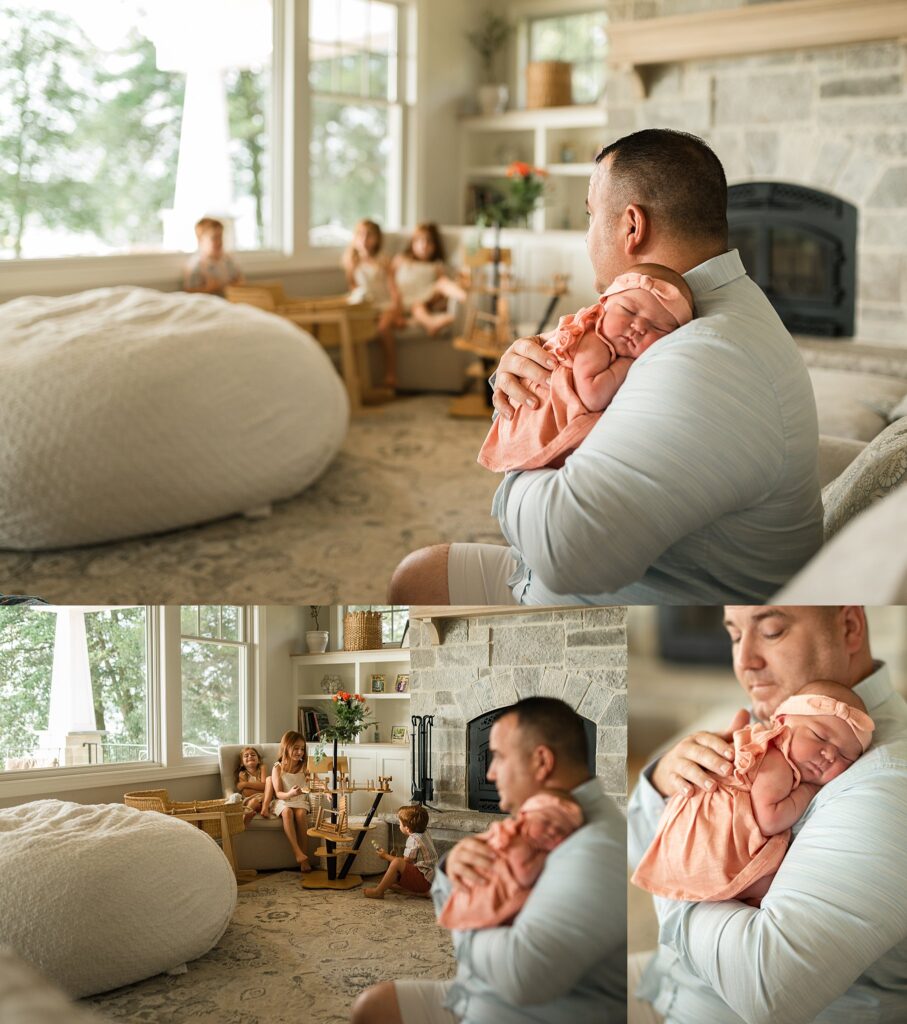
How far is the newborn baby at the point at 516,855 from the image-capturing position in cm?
88

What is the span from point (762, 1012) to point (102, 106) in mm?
5809

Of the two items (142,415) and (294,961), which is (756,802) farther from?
(142,415)

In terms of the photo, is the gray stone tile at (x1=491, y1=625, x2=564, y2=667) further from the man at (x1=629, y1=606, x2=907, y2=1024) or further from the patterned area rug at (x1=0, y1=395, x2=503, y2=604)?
the patterned area rug at (x1=0, y1=395, x2=503, y2=604)

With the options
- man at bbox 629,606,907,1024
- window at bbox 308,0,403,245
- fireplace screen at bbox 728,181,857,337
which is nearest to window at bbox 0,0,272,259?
window at bbox 308,0,403,245

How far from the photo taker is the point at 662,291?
49.1 inches

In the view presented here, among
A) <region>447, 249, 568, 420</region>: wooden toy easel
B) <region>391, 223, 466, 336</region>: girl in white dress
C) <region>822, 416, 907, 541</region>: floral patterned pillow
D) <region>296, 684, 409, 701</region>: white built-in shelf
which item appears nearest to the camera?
<region>296, 684, 409, 701</region>: white built-in shelf

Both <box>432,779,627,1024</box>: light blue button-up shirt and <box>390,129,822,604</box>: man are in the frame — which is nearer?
<box>432,779,627,1024</box>: light blue button-up shirt

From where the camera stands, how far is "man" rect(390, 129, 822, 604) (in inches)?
44.5

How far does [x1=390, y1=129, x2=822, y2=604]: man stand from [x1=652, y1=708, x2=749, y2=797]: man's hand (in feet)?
0.82

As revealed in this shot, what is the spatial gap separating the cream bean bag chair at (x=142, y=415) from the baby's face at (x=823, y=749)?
2795mm

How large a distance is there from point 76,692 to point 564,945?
0.48 meters

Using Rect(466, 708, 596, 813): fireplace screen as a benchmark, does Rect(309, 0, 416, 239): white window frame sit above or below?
above

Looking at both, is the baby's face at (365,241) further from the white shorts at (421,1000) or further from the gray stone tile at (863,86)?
the white shorts at (421,1000)

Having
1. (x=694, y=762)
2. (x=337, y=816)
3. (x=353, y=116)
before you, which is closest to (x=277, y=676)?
(x=337, y=816)
